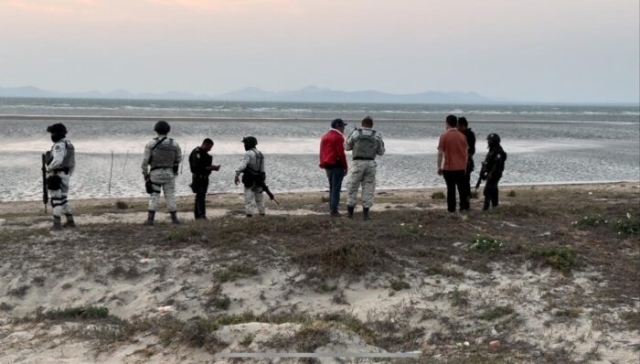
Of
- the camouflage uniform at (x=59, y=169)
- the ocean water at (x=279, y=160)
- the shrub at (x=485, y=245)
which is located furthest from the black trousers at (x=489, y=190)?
the ocean water at (x=279, y=160)

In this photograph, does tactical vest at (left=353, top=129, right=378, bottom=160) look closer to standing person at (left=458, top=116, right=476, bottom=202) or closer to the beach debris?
standing person at (left=458, top=116, right=476, bottom=202)

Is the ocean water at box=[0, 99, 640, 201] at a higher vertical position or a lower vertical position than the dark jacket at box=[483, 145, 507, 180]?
lower

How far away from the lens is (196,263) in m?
9.24

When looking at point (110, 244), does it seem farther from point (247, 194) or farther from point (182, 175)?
point (182, 175)

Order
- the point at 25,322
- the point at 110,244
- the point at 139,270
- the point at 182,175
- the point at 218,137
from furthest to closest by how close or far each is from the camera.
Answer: the point at 218,137 → the point at 182,175 → the point at 110,244 → the point at 139,270 → the point at 25,322

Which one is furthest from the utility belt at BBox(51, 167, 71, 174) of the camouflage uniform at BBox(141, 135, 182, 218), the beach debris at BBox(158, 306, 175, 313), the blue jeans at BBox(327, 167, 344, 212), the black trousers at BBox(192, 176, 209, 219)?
the blue jeans at BBox(327, 167, 344, 212)

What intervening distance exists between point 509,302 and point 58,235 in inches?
261

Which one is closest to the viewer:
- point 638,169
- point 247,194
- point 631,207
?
point 247,194

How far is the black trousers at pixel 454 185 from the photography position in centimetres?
1231

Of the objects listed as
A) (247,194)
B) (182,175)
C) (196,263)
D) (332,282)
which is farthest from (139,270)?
(182,175)

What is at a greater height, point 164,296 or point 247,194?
point 247,194

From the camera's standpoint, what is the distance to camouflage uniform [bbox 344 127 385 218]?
11664 mm

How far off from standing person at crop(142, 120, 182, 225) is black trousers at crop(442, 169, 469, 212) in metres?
4.72

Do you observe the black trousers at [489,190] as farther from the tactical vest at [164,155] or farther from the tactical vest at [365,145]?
the tactical vest at [164,155]
